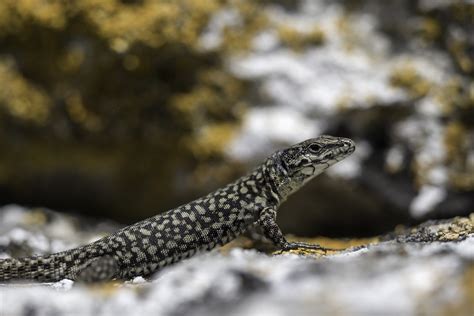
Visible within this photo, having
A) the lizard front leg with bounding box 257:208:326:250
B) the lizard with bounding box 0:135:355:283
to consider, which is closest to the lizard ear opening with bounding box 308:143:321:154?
the lizard with bounding box 0:135:355:283

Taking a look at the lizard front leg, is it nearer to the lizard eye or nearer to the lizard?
the lizard

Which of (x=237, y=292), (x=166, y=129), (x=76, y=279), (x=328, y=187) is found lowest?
(x=237, y=292)

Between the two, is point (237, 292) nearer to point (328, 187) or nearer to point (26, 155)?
point (328, 187)

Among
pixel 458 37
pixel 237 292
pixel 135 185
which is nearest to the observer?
pixel 237 292

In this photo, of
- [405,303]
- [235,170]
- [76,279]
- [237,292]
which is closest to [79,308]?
[237,292]

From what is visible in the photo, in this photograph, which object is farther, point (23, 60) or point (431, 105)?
point (23, 60)

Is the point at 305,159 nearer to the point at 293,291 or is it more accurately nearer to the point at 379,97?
the point at 379,97

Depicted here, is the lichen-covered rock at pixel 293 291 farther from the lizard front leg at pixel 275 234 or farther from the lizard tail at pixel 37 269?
the lizard front leg at pixel 275 234

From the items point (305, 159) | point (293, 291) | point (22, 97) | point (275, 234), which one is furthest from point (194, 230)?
point (22, 97)
